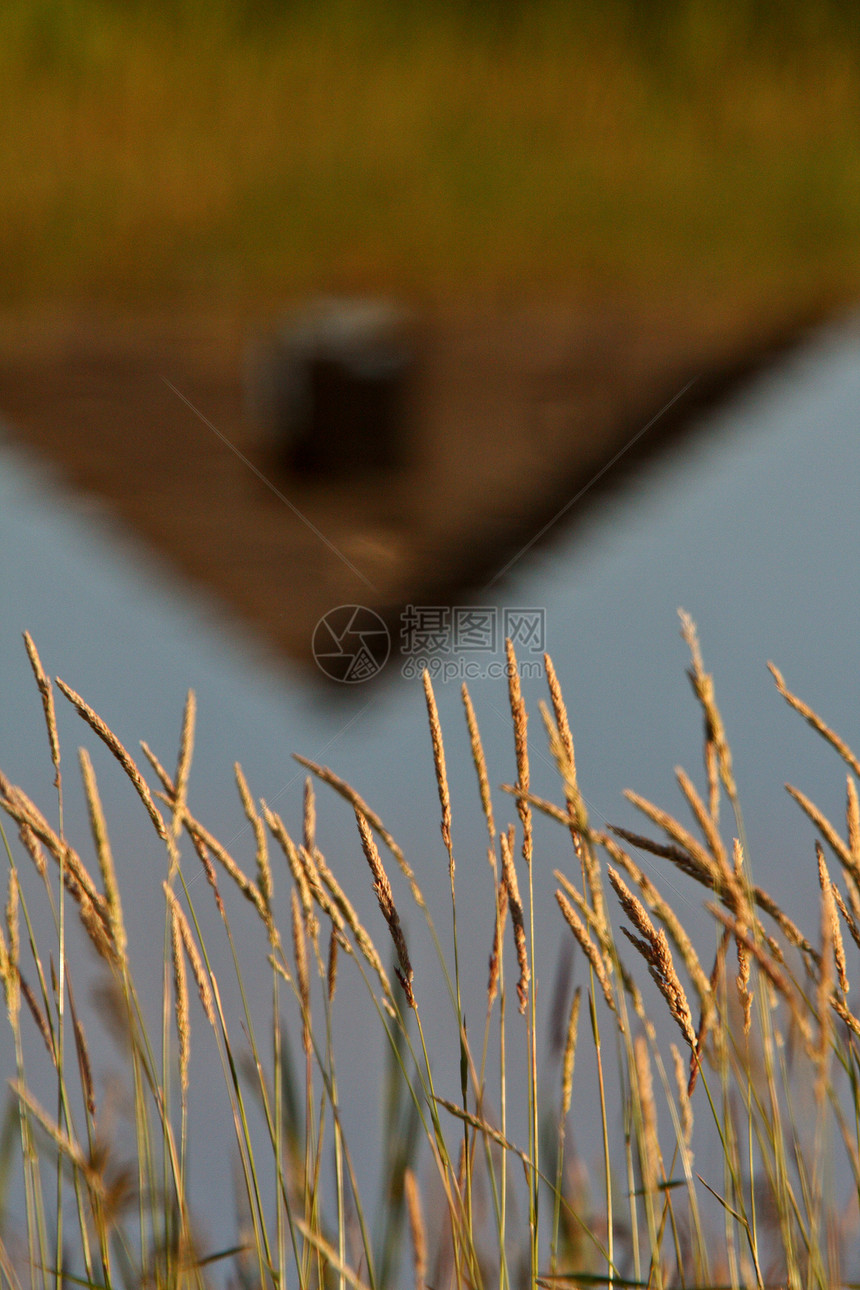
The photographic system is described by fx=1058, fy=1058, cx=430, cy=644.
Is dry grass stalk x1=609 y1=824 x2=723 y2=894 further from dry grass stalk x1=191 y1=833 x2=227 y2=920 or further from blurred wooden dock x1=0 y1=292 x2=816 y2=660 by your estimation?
blurred wooden dock x1=0 y1=292 x2=816 y2=660

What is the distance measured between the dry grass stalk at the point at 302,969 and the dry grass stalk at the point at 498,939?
0.38 ft

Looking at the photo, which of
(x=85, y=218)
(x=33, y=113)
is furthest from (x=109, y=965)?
(x=33, y=113)

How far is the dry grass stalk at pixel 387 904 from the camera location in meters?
0.64

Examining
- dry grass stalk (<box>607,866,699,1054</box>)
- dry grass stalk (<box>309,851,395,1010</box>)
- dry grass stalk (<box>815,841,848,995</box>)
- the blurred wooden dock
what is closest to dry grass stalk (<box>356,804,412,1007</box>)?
dry grass stalk (<box>309,851,395,1010</box>)

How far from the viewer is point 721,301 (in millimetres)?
4738

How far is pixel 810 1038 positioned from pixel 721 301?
4.77m

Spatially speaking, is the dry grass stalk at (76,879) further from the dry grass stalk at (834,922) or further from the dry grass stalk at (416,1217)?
the dry grass stalk at (834,922)

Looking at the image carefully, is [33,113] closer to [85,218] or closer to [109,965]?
[85,218]

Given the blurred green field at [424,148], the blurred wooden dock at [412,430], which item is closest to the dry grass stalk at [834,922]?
the blurred wooden dock at [412,430]

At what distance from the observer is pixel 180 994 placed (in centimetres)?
60

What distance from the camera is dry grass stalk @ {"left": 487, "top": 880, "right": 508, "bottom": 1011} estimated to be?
2.13 ft

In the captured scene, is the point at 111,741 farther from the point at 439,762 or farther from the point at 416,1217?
the point at 416,1217

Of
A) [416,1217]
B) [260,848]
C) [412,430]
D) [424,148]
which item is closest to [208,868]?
[260,848]

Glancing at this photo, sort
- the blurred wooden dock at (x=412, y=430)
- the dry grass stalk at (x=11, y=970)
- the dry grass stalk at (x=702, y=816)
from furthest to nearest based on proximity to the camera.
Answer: the blurred wooden dock at (x=412, y=430), the dry grass stalk at (x=11, y=970), the dry grass stalk at (x=702, y=816)
